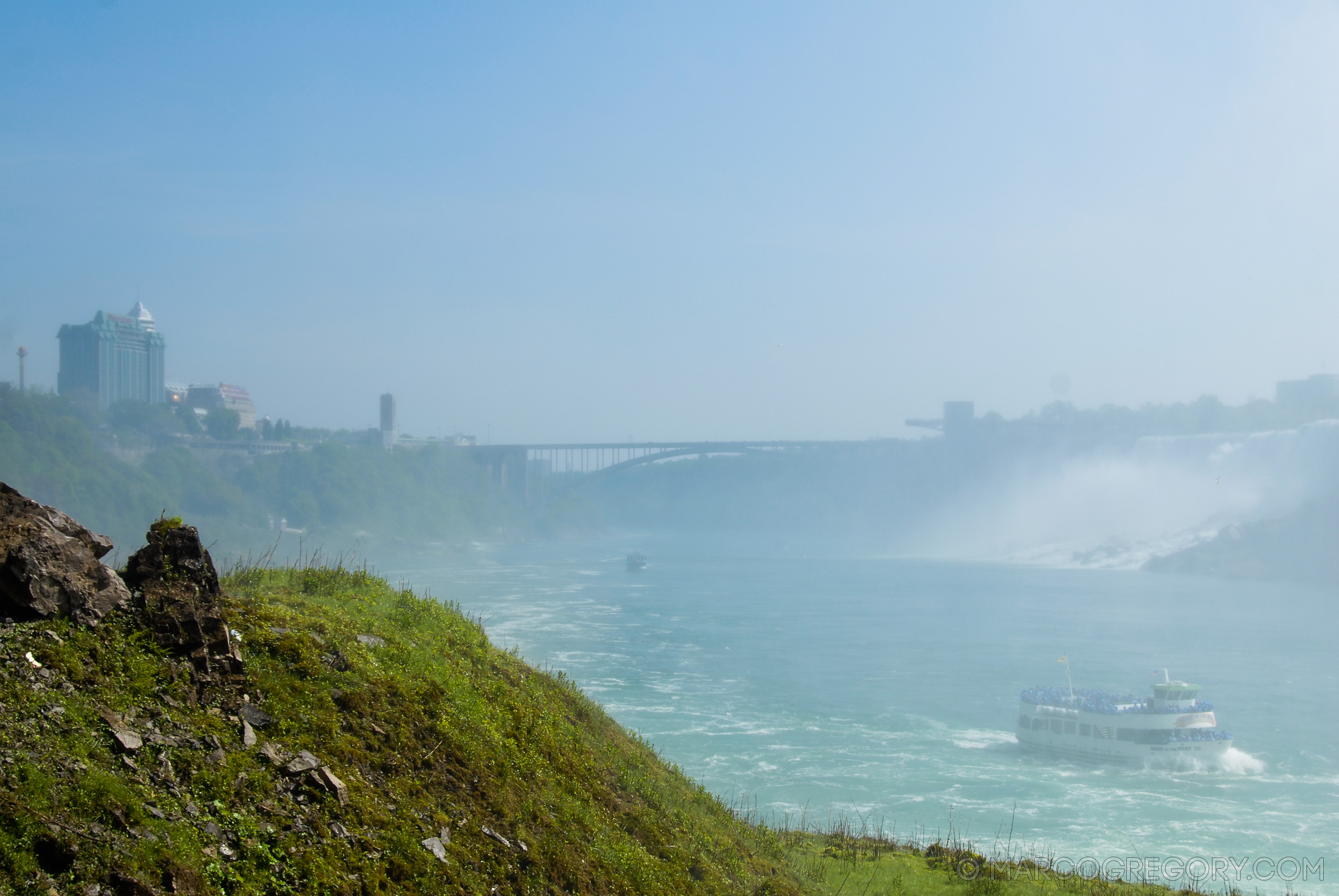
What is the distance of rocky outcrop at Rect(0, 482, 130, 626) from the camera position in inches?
139

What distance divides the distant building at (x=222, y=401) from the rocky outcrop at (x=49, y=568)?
397 ft

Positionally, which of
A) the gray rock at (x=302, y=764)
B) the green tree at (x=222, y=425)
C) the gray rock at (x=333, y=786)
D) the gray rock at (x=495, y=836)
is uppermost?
the green tree at (x=222, y=425)

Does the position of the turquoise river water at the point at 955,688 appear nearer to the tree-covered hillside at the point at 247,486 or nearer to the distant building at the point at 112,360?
the tree-covered hillside at the point at 247,486

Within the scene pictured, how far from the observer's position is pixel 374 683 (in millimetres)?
4918

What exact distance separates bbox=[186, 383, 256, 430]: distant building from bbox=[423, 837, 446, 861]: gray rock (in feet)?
400

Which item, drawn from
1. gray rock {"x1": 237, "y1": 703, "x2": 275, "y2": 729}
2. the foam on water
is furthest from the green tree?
gray rock {"x1": 237, "y1": 703, "x2": 275, "y2": 729}

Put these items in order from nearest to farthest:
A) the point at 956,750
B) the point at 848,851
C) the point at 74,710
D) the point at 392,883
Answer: the point at 74,710 → the point at 392,883 → the point at 848,851 → the point at 956,750

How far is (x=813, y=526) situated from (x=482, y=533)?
41215mm

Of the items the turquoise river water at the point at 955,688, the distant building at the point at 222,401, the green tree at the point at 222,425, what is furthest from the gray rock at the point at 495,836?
the distant building at the point at 222,401

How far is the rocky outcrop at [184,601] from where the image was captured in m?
3.97

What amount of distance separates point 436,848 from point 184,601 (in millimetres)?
1686

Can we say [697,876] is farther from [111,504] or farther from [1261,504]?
[1261,504]

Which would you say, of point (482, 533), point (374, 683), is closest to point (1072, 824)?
point (374, 683)

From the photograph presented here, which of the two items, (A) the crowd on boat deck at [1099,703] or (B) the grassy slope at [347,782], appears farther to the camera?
(A) the crowd on boat deck at [1099,703]
